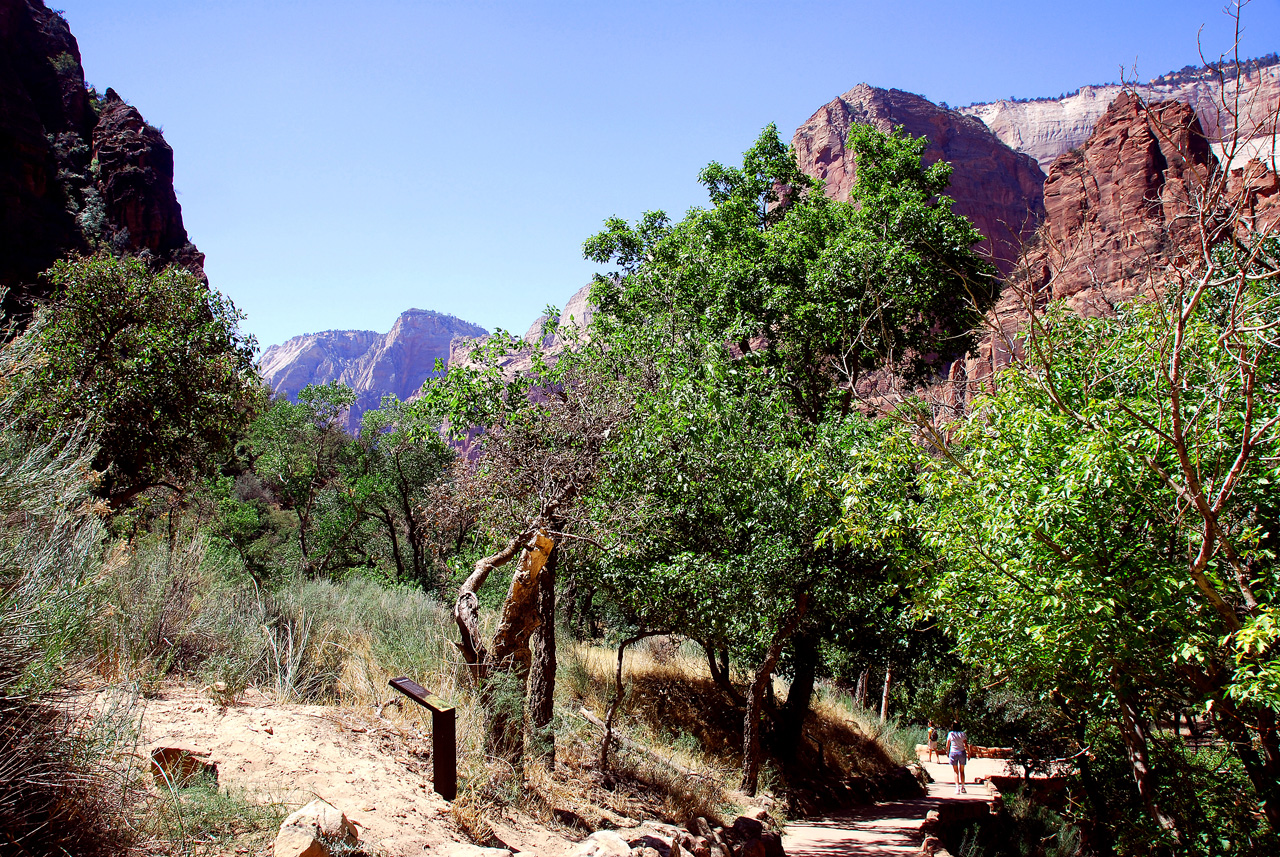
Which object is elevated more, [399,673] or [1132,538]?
[1132,538]

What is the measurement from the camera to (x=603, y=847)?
4996 millimetres

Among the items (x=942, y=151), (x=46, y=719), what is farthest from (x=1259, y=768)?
(x=942, y=151)

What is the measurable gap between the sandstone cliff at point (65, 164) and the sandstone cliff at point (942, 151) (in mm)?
68449

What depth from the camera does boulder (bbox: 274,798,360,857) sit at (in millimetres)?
3615

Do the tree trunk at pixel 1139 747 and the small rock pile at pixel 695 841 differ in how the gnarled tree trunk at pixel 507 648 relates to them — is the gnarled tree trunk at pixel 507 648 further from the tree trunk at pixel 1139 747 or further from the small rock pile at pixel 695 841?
the tree trunk at pixel 1139 747

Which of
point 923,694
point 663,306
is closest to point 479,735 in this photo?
point 663,306

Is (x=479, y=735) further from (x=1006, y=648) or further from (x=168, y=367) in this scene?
(x=168, y=367)

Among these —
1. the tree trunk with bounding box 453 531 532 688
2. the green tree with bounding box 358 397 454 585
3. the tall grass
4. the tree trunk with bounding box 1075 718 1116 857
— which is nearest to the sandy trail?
the tree trunk with bounding box 453 531 532 688

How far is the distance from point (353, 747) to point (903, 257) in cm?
1063

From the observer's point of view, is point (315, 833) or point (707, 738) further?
point (707, 738)

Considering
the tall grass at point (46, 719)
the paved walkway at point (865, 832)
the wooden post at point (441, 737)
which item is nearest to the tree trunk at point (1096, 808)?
the paved walkway at point (865, 832)

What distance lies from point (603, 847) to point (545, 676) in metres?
2.45

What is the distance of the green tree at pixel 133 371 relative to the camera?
378 inches

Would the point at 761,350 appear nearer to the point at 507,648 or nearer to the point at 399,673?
the point at 507,648
